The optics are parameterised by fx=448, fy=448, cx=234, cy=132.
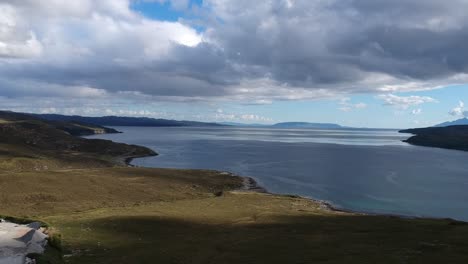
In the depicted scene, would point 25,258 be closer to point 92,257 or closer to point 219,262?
point 92,257

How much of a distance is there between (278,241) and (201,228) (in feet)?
48.1

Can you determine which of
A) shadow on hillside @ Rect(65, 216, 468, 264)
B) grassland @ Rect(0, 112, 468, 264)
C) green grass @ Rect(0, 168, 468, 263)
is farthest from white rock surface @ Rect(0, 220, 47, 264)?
shadow on hillside @ Rect(65, 216, 468, 264)

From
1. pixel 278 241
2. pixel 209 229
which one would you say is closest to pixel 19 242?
pixel 209 229

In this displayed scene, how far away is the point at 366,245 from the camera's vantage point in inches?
1957

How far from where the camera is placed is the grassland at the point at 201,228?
44219 millimetres

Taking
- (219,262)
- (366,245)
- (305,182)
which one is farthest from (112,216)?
(305,182)

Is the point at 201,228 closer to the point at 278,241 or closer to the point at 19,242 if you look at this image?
the point at 278,241

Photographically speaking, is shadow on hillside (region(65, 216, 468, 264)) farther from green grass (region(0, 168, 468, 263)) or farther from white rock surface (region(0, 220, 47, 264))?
white rock surface (region(0, 220, 47, 264))

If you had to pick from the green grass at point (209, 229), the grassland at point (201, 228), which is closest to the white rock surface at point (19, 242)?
the grassland at point (201, 228)

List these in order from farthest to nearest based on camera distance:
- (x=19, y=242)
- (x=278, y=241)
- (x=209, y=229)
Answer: (x=209, y=229) < (x=278, y=241) < (x=19, y=242)

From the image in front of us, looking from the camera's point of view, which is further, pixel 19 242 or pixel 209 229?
pixel 209 229

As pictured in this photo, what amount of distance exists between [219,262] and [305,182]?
108564 millimetres

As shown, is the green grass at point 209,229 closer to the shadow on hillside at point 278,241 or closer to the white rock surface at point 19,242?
the shadow on hillside at point 278,241

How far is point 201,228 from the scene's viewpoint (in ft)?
210
